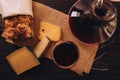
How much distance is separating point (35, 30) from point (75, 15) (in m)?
0.14

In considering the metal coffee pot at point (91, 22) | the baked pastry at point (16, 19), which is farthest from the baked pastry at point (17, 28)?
the metal coffee pot at point (91, 22)

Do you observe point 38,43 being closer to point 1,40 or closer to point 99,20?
point 1,40

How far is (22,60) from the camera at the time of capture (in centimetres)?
78

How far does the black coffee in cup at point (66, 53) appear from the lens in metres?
0.76

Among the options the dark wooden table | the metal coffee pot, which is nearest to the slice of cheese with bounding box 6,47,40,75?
the dark wooden table

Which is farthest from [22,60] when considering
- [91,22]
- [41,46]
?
[91,22]

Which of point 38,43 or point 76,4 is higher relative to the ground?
point 76,4

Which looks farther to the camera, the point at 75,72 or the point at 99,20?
the point at 75,72

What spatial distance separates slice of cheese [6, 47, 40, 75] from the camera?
77 centimetres

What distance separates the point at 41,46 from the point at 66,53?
8cm

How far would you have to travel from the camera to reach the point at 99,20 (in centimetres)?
65

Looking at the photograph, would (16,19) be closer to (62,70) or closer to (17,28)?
(17,28)

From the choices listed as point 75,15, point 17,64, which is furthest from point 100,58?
point 17,64

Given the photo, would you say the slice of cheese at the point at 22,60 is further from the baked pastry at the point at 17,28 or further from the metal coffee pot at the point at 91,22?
the metal coffee pot at the point at 91,22
